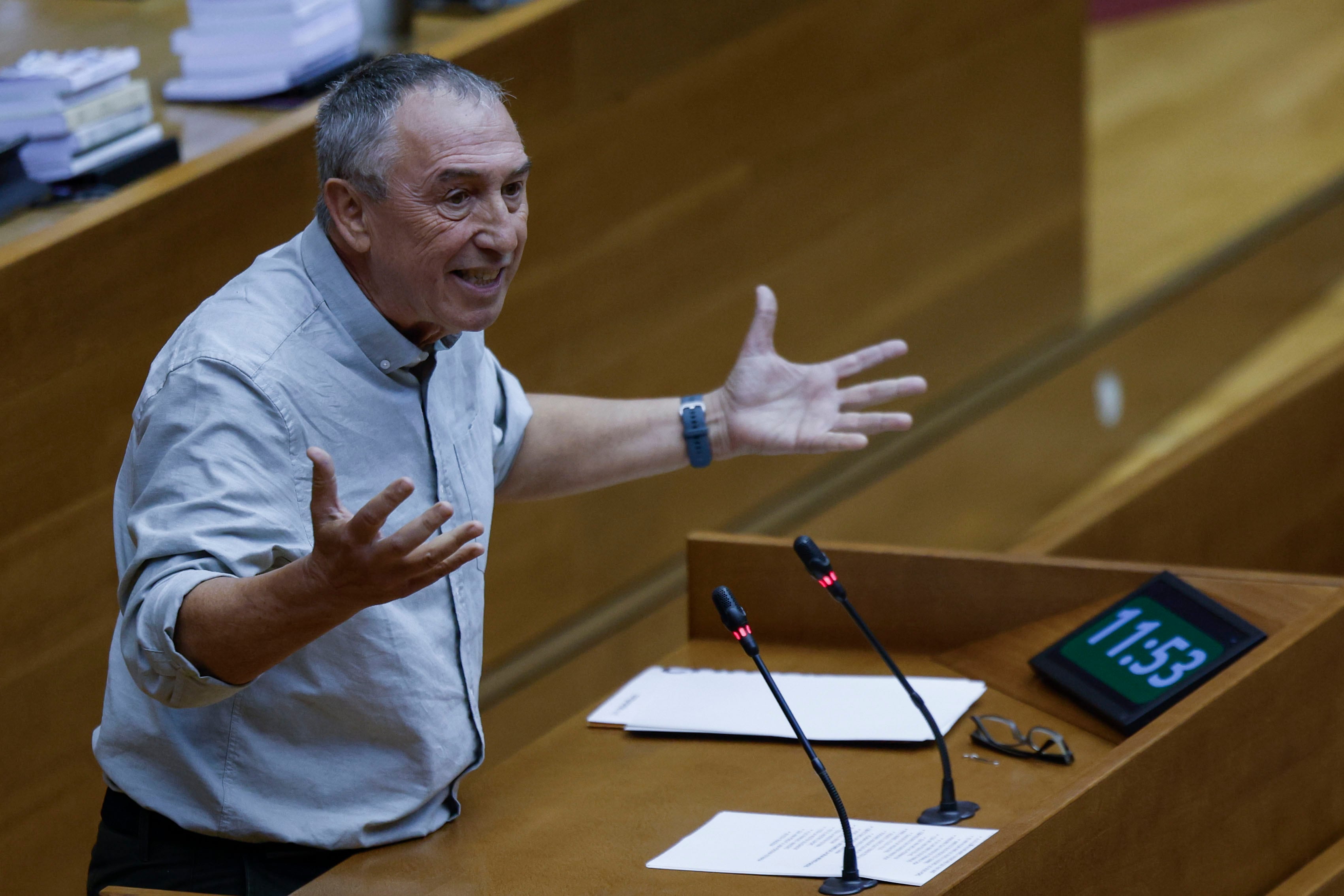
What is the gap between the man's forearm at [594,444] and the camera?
86.7 inches

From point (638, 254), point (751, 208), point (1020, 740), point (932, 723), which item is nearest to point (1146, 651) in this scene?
point (1020, 740)

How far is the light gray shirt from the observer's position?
5.36ft

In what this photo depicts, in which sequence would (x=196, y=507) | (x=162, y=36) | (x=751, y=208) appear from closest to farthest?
(x=196, y=507) → (x=162, y=36) → (x=751, y=208)

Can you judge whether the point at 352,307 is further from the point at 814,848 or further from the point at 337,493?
the point at 814,848

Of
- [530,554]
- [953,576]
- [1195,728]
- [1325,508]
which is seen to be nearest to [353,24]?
[530,554]

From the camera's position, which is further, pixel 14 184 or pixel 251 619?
pixel 14 184

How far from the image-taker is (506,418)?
2156 millimetres

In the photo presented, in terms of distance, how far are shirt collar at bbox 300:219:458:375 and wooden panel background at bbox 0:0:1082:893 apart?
0.58m

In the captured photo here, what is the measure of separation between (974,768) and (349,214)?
37.9 inches

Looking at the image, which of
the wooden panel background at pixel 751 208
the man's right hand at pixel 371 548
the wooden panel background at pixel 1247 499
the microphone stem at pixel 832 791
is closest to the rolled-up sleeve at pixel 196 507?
the man's right hand at pixel 371 548

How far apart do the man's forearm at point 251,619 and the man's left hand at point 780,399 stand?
79 cm

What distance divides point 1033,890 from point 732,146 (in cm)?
195

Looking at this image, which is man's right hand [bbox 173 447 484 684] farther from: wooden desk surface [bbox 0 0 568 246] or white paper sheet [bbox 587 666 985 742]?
wooden desk surface [bbox 0 0 568 246]

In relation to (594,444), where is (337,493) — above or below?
above
